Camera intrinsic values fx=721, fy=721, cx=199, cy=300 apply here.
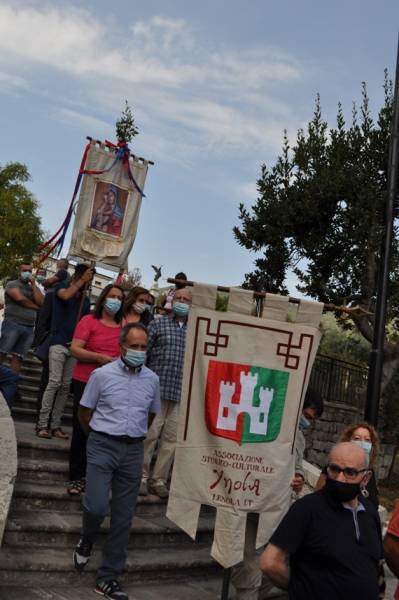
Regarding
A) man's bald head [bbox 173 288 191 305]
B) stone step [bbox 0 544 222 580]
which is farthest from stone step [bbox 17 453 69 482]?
man's bald head [bbox 173 288 191 305]

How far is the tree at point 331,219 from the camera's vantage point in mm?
15477

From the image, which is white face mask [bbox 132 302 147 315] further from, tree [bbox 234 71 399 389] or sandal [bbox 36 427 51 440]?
tree [bbox 234 71 399 389]

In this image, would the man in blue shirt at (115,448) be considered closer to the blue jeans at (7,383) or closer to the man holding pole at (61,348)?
the blue jeans at (7,383)

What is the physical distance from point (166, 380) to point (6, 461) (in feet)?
6.42

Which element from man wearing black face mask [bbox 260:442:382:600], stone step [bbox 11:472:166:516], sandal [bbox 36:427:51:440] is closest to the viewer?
man wearing black face mask [bbox 260:442:382:600]

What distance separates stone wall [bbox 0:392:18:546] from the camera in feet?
16.0

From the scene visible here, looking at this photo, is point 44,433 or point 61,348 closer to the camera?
point 44,433

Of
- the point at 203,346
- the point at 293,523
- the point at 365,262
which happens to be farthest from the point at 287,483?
the point at 365,262

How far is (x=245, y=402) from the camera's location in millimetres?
5250

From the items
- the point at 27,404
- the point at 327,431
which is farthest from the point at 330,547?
the point at 327,431

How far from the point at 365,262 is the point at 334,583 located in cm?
1311

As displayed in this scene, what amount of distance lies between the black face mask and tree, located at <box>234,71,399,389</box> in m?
12.1

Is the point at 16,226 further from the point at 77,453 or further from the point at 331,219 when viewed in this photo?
the point at 77,453

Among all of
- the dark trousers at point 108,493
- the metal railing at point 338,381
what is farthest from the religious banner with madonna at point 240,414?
the metal railing at point 338,381
